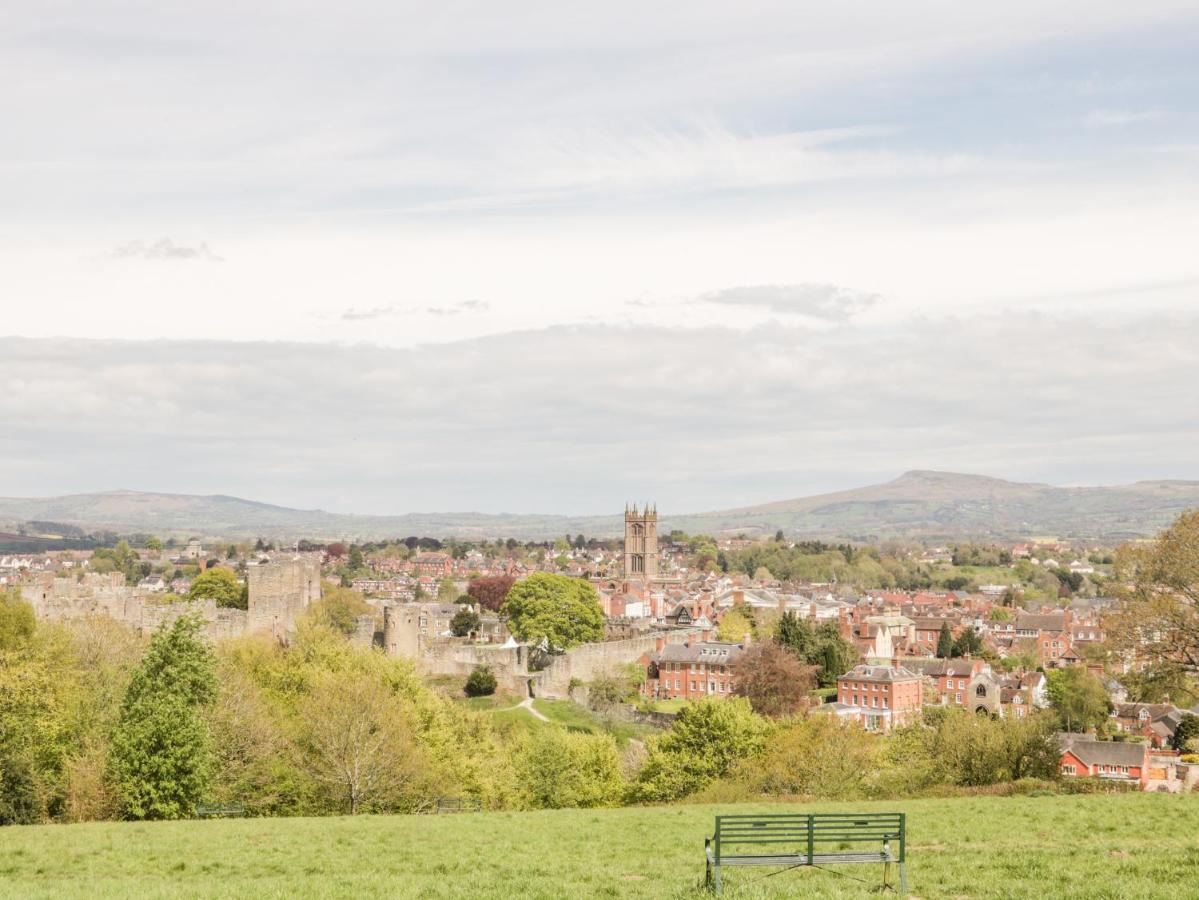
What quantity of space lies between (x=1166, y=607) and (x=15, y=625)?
32.0 meters

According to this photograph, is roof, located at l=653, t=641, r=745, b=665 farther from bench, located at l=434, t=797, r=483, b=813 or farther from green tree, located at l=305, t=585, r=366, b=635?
bench, located at l=434, t=797, r=483, b=813

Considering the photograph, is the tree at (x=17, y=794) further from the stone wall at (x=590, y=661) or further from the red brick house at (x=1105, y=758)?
the stone wall at (x=590, y=661)

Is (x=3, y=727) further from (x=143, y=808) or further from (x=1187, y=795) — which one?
(x=1187, y=795)

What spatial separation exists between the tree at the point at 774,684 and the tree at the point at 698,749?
18265 millimetres

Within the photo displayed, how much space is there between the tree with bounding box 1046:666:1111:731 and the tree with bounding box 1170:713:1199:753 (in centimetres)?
503

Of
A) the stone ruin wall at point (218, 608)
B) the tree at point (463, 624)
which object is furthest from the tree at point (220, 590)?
the stone ruin wall at point (218, 608)

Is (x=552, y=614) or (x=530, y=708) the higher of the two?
(x=552, y=614)

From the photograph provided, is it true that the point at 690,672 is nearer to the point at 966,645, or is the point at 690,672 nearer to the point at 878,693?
the point at 878,693

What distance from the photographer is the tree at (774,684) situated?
5712cm

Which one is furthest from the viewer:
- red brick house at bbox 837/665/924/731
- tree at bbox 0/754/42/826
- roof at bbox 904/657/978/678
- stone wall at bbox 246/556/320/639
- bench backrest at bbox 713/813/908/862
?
roof at bbox 904/657/978/678

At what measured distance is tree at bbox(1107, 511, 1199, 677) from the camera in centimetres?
2695

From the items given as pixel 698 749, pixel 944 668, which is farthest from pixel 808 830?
pixel 944 668

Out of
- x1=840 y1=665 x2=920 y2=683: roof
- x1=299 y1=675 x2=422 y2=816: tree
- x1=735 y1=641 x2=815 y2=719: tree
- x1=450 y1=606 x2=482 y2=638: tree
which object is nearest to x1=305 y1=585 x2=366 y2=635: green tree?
x1=450 y1=606 x2=482 y2=638: tree

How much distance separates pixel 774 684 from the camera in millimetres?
58062
